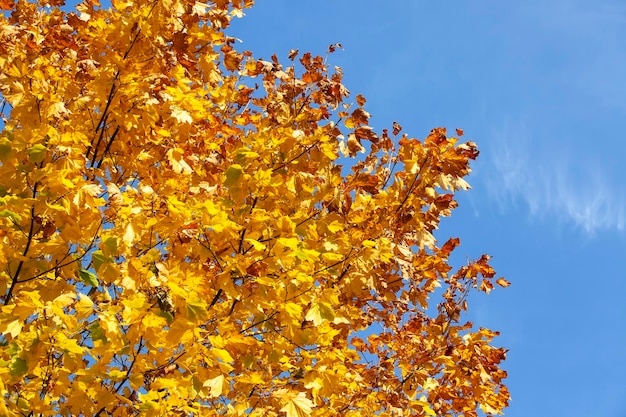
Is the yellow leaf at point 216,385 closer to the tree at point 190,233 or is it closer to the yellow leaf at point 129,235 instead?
the tree at point 190,233

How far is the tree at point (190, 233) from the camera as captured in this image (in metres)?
2.80

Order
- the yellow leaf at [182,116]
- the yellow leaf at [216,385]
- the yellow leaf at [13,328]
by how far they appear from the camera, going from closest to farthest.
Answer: the yellow leaf at [13,328], the yellow leaf at [216,385], the yellow leaf at [182,116]

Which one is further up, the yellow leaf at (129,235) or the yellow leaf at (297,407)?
the yellow leaf at (129,235)

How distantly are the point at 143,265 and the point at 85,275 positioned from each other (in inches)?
12.8

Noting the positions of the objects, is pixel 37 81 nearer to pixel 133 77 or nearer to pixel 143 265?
pixel 133 77

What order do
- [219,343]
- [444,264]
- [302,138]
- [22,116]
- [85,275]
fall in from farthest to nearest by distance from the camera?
[444,264]
[302,138]
[22,116]
[85,275]
[219,343]

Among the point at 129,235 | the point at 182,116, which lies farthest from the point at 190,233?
the point at 182,116

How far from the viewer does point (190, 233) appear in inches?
113

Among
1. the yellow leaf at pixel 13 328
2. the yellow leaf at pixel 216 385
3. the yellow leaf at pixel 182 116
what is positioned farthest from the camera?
the yellow leaf at pixel 182 116

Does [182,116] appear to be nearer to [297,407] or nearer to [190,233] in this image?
[190,233]

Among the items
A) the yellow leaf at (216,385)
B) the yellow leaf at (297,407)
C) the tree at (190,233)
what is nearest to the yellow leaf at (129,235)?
the tree at (190,233)

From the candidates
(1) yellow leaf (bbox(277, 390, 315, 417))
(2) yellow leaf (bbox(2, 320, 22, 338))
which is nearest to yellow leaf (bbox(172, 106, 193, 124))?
(2) yellow leaf (bbox(2, 320, 22, 338))

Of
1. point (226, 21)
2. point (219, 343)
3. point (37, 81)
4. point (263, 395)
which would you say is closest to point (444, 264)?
point (263, 395)

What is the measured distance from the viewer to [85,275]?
2.95 meters
